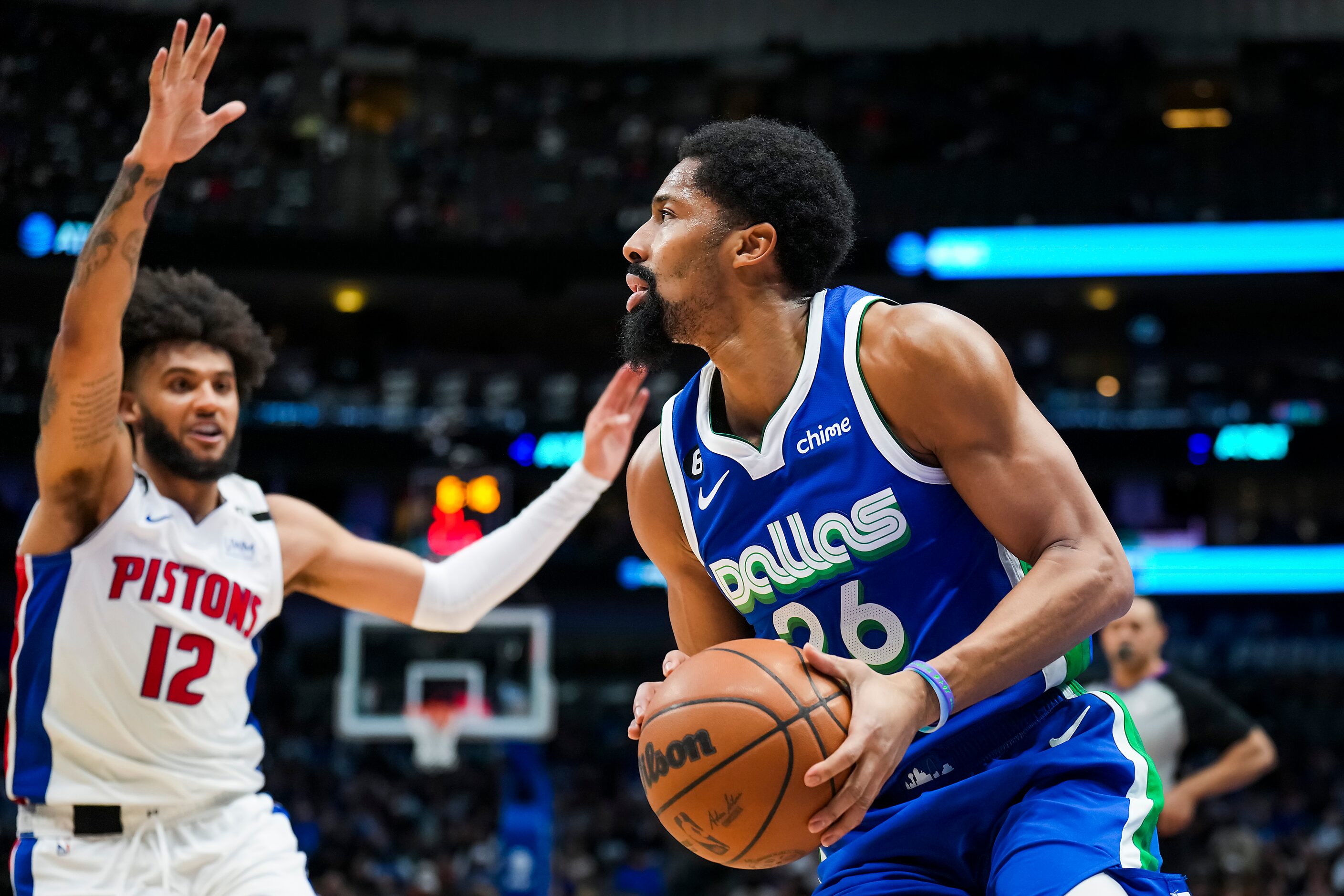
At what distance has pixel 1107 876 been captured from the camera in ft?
7.39

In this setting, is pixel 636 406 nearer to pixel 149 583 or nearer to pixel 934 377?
pixel 149 583

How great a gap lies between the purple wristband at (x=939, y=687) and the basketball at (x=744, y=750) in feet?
0.44

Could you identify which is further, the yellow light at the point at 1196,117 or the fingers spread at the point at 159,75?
the yellow light at the point at 1196,117

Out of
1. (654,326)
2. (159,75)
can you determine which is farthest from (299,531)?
(654,326)

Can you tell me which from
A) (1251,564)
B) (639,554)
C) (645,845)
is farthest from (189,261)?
(1251,564)

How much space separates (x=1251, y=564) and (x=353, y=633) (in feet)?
37.7

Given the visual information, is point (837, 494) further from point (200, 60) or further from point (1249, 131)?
point (1249, 131)

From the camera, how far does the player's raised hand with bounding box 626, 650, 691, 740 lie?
7.89 feet

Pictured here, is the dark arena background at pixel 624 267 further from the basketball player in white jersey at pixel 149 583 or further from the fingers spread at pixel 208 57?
the fingers spread at pixel 208 57

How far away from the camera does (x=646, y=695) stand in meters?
2.55

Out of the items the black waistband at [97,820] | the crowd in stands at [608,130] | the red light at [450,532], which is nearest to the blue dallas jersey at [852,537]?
the black waistband at [97,820]

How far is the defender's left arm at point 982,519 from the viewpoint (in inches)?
80.7

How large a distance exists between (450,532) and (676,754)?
8.57 m

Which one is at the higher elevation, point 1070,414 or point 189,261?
point 189,261
